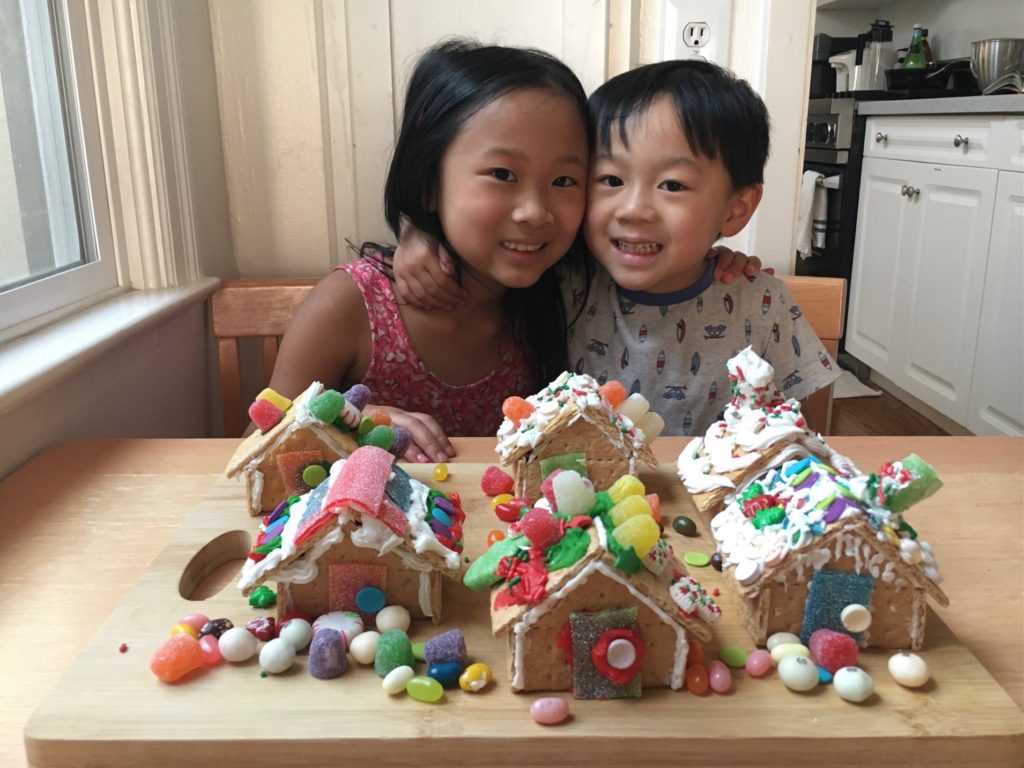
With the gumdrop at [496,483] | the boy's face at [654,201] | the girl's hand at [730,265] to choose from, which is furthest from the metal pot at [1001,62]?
the gumdrop at [496,483]

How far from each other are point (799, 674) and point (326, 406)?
446 mm

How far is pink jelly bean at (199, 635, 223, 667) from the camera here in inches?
22.4

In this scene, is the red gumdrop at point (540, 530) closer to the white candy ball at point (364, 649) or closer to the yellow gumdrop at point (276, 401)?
the white candy ball at point (364, 649)

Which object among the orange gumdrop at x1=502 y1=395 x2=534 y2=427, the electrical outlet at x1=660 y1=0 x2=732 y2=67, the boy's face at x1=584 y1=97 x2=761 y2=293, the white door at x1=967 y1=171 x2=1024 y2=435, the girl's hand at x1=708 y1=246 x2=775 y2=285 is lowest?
the white door at x1=967 y1=171 x2=1024 y2=435

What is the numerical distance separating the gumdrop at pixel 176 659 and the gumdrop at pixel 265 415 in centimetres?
25

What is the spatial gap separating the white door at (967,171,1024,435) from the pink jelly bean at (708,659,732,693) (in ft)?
7.13

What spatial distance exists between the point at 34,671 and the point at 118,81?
0.95m

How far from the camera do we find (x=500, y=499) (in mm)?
821

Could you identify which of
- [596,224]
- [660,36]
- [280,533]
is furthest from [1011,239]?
[280,533]

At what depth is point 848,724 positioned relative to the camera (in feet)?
1.68

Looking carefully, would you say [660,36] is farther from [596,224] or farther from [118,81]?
[118,81]

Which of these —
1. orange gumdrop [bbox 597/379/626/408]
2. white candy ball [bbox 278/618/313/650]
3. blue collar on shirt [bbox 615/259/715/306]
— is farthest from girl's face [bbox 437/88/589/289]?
white candy ball [bbox 278/618/313/650]

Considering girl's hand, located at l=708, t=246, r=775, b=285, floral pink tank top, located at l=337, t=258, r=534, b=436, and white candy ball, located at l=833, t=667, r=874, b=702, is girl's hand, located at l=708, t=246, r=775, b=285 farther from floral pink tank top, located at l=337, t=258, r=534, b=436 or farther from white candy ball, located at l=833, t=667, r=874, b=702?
white candy ball, located at l=833, t=667, r=874, b=702

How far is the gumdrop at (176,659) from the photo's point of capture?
21.6 inches
